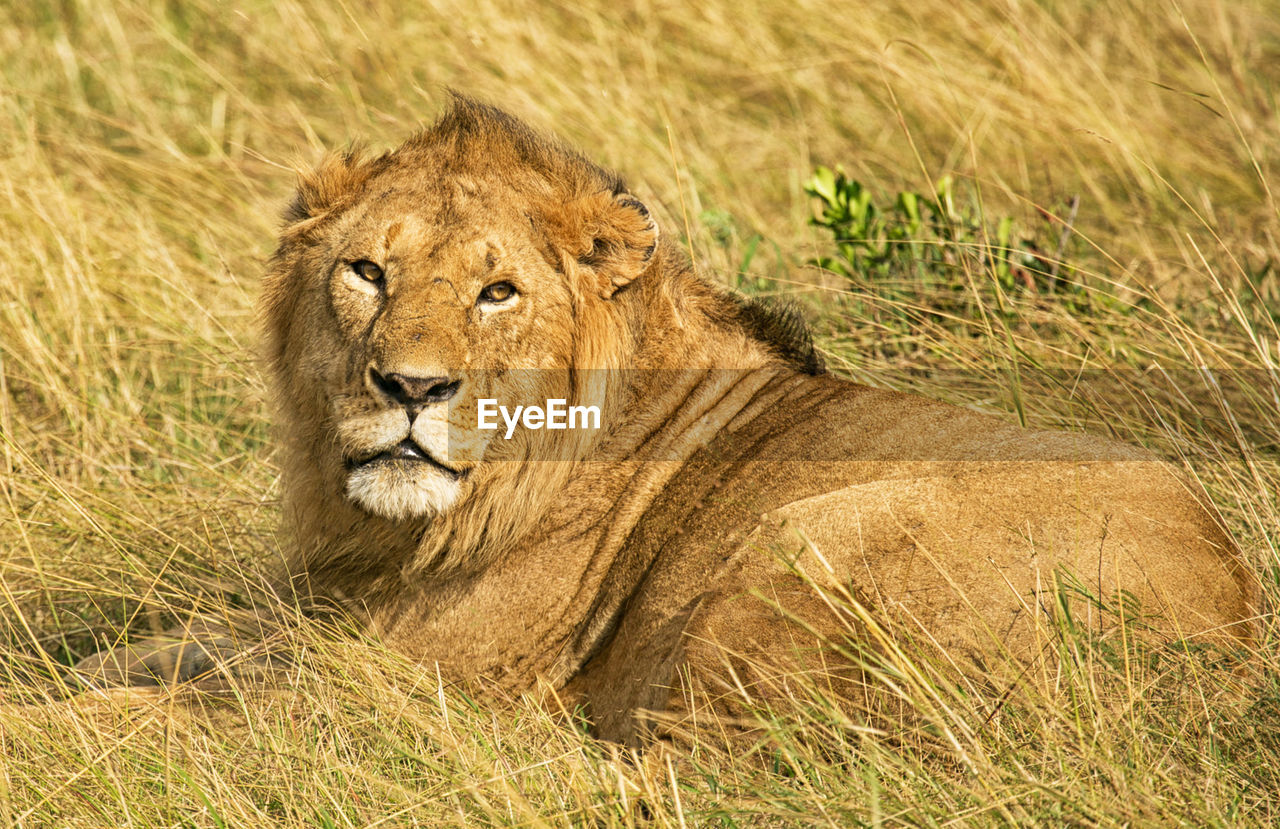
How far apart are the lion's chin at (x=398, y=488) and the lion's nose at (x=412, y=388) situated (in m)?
0.19

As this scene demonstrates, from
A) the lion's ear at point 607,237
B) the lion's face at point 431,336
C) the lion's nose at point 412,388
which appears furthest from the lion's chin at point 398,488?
the lion's ear at point 607,237

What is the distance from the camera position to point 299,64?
840 cm

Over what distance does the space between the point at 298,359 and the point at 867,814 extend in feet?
7.43

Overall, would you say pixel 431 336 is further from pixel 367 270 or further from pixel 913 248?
pixel 913 248

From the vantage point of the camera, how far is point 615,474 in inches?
163

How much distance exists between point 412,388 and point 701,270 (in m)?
1.85

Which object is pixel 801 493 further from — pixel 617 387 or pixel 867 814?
pixel 867 814

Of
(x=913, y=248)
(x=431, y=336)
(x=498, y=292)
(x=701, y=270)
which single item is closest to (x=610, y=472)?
(x=498, y=292)

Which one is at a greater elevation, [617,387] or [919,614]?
[617,387]

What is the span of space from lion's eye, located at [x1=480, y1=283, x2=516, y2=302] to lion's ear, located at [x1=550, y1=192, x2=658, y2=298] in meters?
0.24

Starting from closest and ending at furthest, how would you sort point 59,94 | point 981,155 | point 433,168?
point 433,168, point 981,155, point 59,94

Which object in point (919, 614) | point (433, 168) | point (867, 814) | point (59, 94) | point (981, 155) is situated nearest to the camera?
point (867, 814)

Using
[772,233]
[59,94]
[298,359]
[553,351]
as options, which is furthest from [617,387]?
[59,94]

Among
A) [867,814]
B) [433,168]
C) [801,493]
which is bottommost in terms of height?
[867,814]
